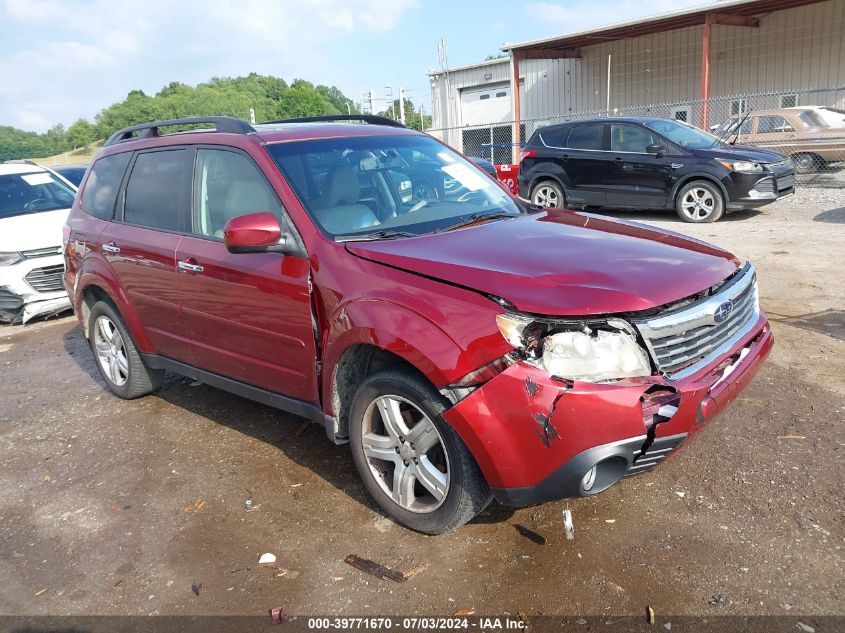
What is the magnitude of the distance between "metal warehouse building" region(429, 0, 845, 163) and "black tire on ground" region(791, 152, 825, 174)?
2627 millimetres

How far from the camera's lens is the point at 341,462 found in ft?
13.1

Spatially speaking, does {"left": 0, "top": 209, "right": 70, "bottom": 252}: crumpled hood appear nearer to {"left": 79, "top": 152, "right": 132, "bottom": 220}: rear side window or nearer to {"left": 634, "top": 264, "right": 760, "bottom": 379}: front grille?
{"left": 79, "top": 152, "right": 132, "bottom": 220}: rear side window

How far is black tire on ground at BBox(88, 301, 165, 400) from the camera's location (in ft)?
16.3

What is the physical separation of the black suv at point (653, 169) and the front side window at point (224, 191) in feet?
30.7

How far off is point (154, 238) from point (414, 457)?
7.76ft

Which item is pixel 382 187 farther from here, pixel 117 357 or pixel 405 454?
pixel 117 357

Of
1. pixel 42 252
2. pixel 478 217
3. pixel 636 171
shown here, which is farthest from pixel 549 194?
pixel 478 217

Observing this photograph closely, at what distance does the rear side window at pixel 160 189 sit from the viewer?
13.7 feet

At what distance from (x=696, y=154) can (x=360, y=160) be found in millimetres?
9029

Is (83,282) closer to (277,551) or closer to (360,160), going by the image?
(360,160)

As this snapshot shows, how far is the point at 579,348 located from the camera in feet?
8.45

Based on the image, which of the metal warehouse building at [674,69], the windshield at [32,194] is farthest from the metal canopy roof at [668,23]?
the windshield at [32,194]

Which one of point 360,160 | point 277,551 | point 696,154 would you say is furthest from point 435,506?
point 696,154

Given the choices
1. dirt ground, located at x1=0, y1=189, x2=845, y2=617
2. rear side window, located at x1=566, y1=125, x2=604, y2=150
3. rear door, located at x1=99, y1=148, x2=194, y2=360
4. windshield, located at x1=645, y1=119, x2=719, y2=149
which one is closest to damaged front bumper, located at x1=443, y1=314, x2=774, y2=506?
dirt ground, located at x1=0, y1=189, x2=845, y2=617
